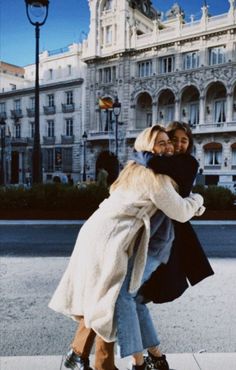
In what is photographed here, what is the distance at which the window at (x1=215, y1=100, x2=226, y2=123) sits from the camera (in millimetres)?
35688

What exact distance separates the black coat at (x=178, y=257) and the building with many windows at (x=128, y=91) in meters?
29.6

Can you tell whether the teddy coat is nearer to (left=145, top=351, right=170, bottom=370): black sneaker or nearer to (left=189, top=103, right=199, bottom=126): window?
(left=145, top=351, right=170, bottom=370): black sneaker

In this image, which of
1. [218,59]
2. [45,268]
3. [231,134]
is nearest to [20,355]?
[45,268]

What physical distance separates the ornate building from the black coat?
3190 centimetres

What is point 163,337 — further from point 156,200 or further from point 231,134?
point 231,134

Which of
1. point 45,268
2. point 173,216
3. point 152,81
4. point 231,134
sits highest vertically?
point 152,81

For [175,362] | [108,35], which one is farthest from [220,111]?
[175,362]

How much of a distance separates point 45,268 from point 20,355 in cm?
282

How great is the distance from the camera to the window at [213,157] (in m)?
34.8

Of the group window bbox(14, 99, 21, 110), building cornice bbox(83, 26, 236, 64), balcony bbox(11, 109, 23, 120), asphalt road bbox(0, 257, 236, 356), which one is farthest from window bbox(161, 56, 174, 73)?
asphalt road bbox(0, 257, 236, 356)

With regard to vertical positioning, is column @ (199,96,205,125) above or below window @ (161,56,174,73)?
below

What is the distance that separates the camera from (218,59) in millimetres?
34875

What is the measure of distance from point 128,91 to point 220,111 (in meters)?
10.2

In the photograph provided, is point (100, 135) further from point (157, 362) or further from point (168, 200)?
point (168, 200)
